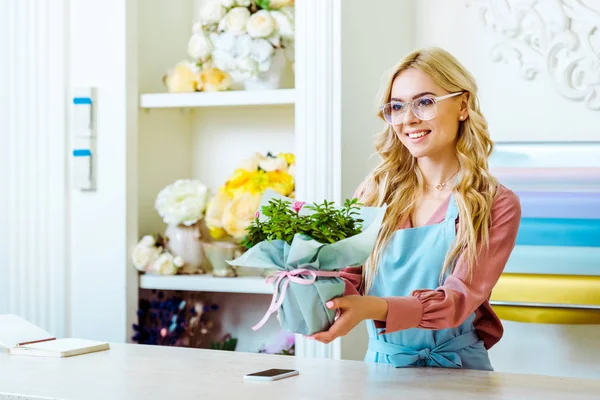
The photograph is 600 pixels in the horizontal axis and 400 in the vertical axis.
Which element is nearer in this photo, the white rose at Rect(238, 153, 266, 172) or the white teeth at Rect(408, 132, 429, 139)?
the white teeth at Rect(408, 132, 429, 139)

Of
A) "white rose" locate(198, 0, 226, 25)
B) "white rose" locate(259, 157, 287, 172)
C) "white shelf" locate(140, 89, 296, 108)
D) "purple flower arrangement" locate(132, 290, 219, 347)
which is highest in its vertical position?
"white rose" locate(198, 0, 226, 25)

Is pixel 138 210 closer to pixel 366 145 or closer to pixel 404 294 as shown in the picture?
pixel 366 145

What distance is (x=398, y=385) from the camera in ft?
5.42

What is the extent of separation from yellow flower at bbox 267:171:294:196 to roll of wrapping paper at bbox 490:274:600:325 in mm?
761

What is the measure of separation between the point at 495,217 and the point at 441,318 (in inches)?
12.7

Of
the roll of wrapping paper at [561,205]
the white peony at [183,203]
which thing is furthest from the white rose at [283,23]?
the roll of wrapping paper at [561,205]

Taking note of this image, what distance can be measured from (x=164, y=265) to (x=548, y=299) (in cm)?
130

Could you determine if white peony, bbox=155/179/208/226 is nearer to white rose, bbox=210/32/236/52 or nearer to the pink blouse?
white rose, bbox=210/32/236/52

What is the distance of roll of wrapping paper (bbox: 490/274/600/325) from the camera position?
8.27 feet

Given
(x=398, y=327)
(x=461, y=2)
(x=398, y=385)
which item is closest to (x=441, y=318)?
(x=398, y=327)

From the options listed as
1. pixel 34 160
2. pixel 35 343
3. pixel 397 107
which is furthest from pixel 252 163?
pixel 35 343

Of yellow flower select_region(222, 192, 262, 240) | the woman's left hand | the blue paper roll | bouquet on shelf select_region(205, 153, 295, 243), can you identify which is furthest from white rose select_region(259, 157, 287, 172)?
the woman's left hand

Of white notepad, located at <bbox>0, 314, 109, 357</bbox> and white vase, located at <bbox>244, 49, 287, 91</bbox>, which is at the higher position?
white vase, located at <bbox>244, 49, 287, 91</bbox>

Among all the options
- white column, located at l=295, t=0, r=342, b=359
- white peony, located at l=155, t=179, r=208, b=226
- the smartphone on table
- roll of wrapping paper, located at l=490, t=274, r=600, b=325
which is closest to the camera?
the smartphone on table
